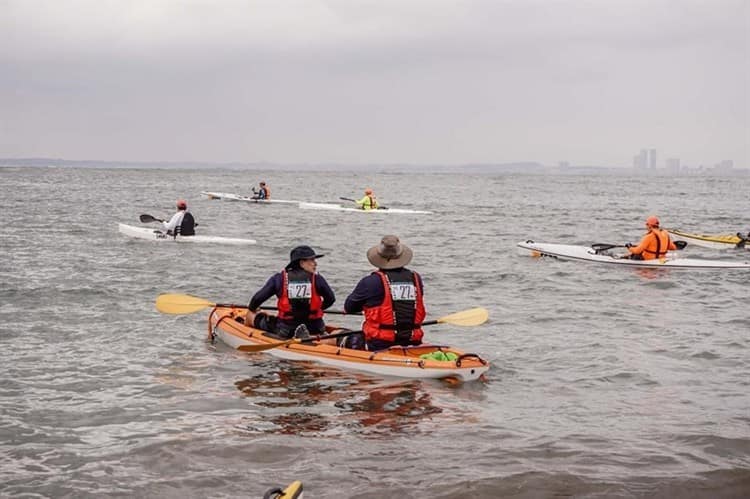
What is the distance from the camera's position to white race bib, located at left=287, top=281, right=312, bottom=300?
37.3 feet

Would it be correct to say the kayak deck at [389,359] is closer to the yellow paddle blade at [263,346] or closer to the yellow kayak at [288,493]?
the yellow paddle blade at [263,346]

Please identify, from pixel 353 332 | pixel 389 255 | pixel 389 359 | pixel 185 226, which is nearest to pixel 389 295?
pixel 389 255

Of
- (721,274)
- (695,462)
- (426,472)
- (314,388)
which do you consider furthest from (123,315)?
(721,274)

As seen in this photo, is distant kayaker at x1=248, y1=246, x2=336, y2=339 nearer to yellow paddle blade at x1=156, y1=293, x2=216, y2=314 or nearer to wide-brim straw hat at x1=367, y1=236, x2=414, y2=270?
wide-brim straw hat at x1=367, y1=236, x2=414, y2=270

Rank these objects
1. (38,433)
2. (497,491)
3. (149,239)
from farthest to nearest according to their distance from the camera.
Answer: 1. (149,239)
2. (38,433)
3. (497,491)

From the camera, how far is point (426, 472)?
25.2ft

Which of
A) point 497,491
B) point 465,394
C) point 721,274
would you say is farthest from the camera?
point 721,274

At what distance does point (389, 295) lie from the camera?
10.4m

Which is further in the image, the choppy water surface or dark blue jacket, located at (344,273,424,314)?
dark blue jacket, located at (344,273,424,314)

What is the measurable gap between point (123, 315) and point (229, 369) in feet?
16.1

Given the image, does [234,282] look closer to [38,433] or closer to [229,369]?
[229,369]

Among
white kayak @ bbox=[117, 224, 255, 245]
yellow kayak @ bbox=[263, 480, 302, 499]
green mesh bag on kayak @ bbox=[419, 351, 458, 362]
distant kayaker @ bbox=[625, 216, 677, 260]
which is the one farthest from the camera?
white kayak @ bbox=[117, 224, 255, 245]

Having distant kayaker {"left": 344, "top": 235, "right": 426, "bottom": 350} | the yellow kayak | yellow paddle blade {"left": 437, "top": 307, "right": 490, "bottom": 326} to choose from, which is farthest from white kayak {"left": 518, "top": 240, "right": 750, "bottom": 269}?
the yellow kayak

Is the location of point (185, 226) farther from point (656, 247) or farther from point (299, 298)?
point (299, 298)
